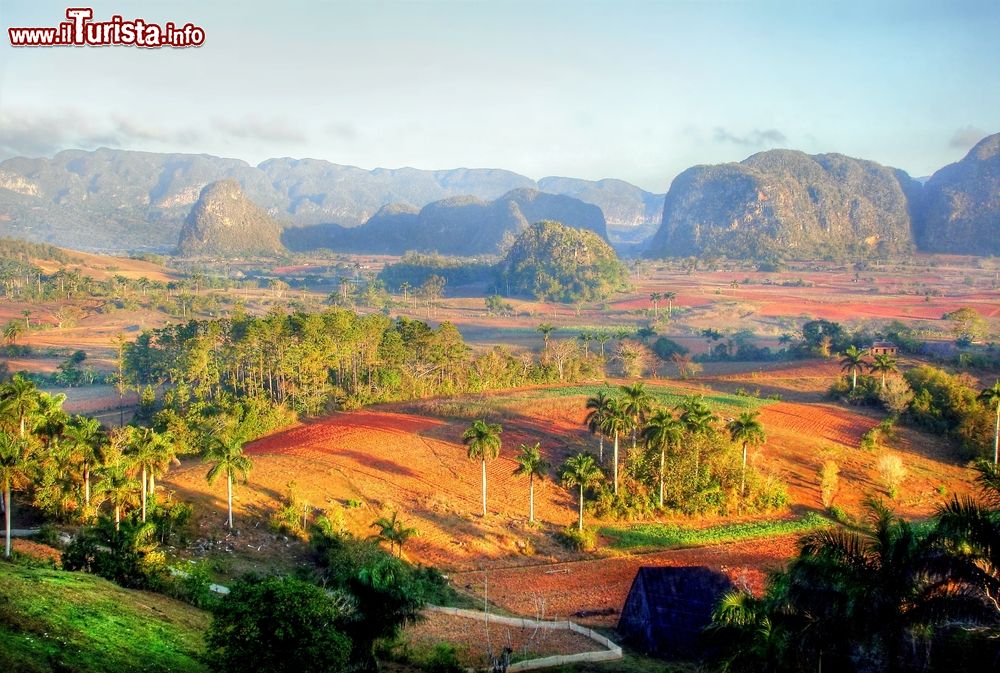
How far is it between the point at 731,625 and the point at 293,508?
52.5 ft

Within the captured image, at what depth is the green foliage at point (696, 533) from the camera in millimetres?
26188

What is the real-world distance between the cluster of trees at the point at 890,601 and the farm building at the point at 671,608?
21.4 feet

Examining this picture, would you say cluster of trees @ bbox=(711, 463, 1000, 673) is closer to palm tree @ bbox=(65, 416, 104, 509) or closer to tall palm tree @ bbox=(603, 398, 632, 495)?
tall palm tree @ bbox=(603, 398, 632, 495)

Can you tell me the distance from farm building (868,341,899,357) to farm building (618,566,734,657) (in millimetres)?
38193

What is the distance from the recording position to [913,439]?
3581cm

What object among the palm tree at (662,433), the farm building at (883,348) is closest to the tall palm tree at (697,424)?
the palm tree at (662,433)

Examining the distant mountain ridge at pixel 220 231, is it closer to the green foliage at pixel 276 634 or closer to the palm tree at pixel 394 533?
the palm tree at pixel 394 533

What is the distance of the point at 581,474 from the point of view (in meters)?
27.1

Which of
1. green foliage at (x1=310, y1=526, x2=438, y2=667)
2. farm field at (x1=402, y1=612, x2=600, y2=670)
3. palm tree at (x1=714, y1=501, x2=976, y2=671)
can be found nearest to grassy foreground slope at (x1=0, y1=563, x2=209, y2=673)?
green foliage at (x1=310, y1=526, x2=438, y2=667)

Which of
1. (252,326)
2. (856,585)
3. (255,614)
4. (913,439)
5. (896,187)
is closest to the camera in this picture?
(856,585)

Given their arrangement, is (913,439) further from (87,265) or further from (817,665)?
(87,265)

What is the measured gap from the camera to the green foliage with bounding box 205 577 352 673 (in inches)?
476

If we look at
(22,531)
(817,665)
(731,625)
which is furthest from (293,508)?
(817,665)

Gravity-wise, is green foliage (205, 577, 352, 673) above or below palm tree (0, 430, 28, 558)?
below
